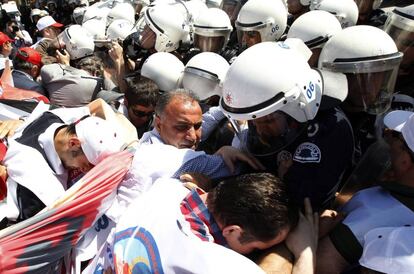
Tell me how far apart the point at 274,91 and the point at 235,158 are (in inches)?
18.8

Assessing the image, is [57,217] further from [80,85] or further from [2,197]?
[80,85]

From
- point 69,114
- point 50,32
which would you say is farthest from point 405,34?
point 50,32

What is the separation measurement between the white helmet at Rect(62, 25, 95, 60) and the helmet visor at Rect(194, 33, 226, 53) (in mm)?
1722

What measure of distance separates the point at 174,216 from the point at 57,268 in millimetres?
1121

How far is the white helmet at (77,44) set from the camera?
5.32 m

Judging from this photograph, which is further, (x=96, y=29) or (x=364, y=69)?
(x=96, y=29)

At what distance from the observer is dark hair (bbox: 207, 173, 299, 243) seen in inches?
56.4

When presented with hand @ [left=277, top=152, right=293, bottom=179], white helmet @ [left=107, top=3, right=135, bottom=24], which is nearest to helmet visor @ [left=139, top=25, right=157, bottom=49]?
white helmet @ [left=107, top=3, right=135, bottom=24]

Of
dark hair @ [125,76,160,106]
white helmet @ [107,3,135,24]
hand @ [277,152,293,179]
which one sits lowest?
white helmet @ [107,3,135,24]

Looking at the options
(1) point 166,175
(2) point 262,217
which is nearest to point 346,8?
(1) point 166,175

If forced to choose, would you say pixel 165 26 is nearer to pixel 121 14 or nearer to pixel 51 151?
pixel 121 14

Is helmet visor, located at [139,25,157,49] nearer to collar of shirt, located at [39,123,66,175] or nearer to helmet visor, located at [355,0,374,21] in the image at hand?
helmet visor, located at [355,0,374,21]

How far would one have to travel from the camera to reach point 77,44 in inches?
209

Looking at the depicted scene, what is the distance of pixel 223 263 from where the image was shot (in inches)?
50.9
